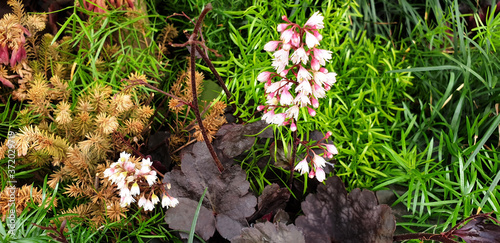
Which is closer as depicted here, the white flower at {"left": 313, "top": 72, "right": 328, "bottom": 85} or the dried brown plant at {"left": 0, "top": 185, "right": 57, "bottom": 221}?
the white flower at {"left": 313, "top": 72, "right": 328, "bottom": 85}

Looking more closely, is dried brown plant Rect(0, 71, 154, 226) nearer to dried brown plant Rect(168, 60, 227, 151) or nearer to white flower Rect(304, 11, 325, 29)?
dried brown plant Rect(168, 60, 227, 151)

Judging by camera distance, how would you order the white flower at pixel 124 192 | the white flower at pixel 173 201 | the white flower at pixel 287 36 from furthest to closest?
the white flower at pixel 173 201 → the white flower at pixel 124 192 → the white flower at pixel 287 36

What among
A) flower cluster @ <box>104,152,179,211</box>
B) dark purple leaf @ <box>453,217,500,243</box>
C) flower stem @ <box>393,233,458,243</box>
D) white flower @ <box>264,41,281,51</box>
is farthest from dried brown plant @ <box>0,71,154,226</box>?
dark purple leaf @ <box>453,217,500,243</box>

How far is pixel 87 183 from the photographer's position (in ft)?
4.19

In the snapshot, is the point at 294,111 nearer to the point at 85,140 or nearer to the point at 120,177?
the point at 120,177

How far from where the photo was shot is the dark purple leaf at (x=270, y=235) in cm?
102

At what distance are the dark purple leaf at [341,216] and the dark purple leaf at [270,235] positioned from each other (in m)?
0.15

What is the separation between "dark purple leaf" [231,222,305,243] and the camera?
40.3 inches

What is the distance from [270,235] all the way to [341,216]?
0.32 m

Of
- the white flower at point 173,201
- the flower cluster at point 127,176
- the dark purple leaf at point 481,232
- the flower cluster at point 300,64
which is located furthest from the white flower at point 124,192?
the dark purple leaf at point 481,232

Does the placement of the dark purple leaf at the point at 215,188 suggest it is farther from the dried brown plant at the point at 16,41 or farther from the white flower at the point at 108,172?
the dried brown plant at the point at 16,41

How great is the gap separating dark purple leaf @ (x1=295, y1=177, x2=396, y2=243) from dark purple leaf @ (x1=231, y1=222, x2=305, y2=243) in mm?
153

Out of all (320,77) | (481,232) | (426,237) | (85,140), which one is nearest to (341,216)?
(426,237)

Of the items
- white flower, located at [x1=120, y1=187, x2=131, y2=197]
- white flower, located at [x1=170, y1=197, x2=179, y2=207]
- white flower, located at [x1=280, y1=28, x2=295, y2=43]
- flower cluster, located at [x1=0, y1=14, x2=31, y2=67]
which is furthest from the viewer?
flower cluster, located at [x1=0, y1=14, x2=31, y2=67]
